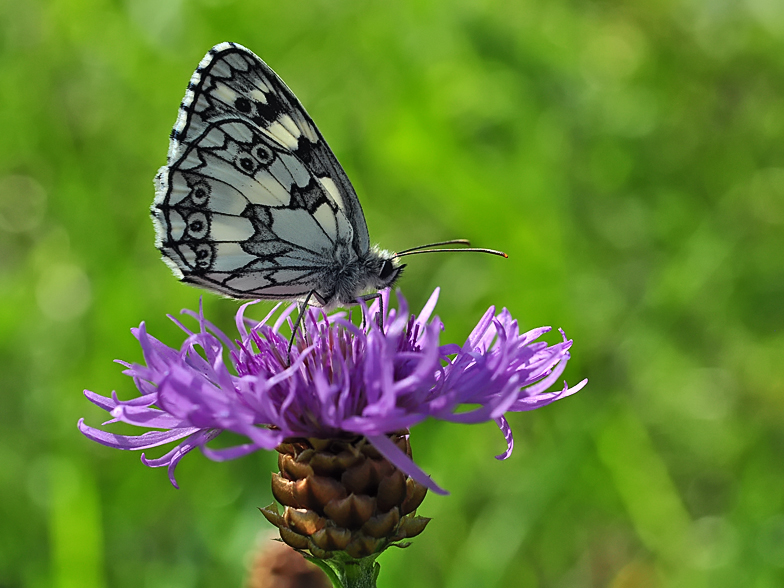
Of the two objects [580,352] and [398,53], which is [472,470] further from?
A: [398,53]

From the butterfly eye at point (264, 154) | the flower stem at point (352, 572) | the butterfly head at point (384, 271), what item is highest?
the butterfly eye at point (264, 154)

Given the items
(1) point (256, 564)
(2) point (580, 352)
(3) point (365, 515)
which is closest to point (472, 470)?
(2) point (580, 352)

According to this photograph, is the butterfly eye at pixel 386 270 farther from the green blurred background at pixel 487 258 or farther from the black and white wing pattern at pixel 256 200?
the green blurred background at pixel 487 258

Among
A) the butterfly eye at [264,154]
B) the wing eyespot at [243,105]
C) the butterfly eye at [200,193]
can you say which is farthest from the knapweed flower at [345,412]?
the wing eyespot at [243,105]

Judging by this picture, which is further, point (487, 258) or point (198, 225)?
point (487, 258)

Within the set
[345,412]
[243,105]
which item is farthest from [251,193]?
[345,412]

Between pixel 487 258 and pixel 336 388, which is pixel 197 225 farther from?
pixel 487 258

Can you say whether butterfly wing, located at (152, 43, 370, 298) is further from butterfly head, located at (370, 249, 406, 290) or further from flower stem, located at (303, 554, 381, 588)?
flower stem, located at (303, 554, 381, 588)

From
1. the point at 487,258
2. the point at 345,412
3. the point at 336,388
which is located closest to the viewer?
the point at 336,388
